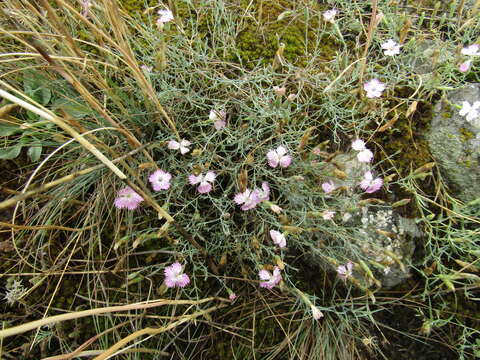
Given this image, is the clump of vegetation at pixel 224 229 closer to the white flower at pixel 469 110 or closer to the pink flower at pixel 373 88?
the pink flower at pixel 373 88

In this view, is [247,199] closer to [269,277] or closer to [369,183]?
[269,277]

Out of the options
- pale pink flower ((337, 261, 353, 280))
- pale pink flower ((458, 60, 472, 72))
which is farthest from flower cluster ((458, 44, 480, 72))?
pale pink flower ((337, 261, 353, 280))

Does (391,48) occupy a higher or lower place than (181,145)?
higher

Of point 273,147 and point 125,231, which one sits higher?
point 273,147

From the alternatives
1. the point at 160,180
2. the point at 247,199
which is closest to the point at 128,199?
the point at 160,180

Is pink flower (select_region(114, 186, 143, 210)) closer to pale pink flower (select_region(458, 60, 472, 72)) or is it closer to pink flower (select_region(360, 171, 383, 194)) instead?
pink flower (select_region(360, 171, 383, 194))

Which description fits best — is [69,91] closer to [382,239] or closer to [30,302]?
[30,302]

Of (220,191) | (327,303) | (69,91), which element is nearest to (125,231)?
(220,191)
